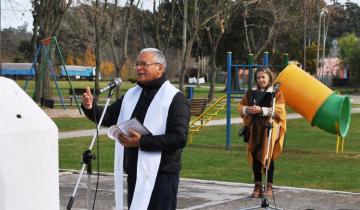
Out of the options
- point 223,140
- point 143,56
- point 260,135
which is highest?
point 143,56

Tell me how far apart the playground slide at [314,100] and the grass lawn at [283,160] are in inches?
28.5

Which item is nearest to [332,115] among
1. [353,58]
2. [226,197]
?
[226,197]

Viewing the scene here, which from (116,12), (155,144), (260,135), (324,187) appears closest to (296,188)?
(324,187)

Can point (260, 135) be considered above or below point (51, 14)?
below

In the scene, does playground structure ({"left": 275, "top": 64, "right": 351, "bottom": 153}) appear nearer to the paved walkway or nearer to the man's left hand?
the paved walkway

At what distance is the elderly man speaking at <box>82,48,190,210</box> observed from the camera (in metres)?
5.48

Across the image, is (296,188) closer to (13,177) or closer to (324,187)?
(324,187)

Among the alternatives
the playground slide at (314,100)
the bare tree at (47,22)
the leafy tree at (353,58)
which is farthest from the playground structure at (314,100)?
the leafy tree at (353,58)

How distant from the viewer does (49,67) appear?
104 feet

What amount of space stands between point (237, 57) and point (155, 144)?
194 ft

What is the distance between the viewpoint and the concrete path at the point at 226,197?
9.35m

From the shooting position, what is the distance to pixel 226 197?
32.9 ft

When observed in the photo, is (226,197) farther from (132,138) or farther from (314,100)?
(314,100)

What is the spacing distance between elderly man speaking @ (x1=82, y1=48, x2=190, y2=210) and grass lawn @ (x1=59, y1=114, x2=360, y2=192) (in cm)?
578
